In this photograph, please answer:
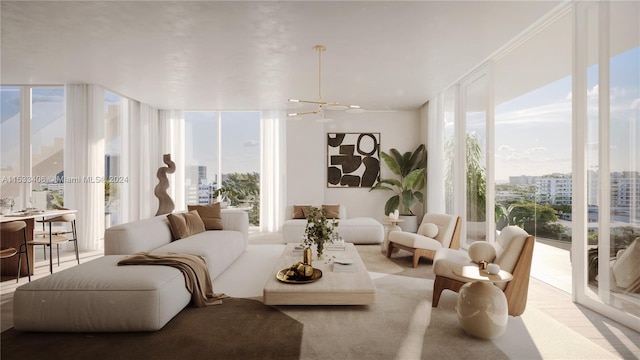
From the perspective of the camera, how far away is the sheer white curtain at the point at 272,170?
27.1 ft

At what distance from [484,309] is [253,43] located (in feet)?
11.9

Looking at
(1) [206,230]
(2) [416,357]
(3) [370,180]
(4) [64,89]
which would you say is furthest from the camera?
(3) [370,180]

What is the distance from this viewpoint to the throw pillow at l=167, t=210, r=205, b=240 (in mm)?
4578

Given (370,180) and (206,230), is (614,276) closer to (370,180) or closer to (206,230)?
(206,230)

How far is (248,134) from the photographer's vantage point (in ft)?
27.8

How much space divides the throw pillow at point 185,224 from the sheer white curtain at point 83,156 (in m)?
2.25

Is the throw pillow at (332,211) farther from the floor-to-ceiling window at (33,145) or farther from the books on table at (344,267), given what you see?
the floor-to-ceiling window at (33,145)

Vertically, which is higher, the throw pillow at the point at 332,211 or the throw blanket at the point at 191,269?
the throw pillow at the point at 332,211

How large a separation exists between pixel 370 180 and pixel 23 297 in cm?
666

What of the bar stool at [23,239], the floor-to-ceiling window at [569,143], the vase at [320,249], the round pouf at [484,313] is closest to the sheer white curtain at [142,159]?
the bar stool at [23,239]

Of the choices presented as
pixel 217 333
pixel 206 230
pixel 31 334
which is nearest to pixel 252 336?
pixel 217 333

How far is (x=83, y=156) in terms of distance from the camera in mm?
6016

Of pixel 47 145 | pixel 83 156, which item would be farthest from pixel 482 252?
pixel 47 145

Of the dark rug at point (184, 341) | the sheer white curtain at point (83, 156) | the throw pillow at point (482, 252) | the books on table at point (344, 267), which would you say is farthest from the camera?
the sheer white curtain at point (83, 156)
